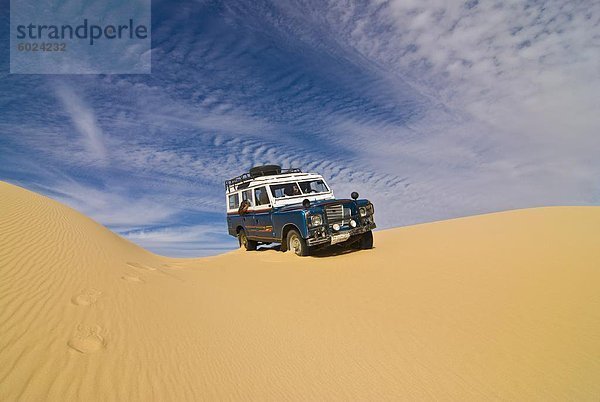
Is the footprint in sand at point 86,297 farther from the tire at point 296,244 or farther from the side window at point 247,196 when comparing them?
the side window at point 247,196

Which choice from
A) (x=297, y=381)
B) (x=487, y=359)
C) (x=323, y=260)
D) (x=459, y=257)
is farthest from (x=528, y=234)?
(x=297, y=381)

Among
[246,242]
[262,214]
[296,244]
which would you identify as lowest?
[296,244]

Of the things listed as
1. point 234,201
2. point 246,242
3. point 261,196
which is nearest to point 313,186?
point 261,196

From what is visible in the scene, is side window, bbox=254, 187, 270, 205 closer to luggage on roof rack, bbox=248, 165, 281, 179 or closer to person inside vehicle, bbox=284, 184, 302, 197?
person inside vehicle, bbox=284, 184, 302, 197

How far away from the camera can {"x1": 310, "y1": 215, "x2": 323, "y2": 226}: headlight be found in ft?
32.1

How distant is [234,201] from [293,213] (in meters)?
5.17

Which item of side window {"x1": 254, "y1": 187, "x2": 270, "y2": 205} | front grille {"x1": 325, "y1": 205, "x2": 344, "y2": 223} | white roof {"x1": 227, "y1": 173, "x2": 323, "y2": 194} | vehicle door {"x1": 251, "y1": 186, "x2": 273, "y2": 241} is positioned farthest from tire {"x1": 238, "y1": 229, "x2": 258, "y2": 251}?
front grille {"x1": 325, "y1": 205, "x2": 344, "y2": 223}

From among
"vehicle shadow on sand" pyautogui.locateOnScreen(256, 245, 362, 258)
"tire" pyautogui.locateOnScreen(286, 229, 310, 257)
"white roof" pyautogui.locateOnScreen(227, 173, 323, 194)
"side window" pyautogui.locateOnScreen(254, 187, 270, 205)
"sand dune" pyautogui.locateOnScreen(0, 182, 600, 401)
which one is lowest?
"sand dune" pyautogui.locateOnScreen(0, 182, 600, 401)

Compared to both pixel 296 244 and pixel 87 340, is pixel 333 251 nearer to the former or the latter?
pixel 296 244

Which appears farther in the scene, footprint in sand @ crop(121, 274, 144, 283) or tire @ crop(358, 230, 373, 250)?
tire @ crop(358, 230, 373, 250)

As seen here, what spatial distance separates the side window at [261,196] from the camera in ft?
39.2

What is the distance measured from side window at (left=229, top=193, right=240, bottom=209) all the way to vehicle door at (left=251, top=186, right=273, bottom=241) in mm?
1694

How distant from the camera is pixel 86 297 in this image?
488 centimetres

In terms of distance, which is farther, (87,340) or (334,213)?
(334,213)
